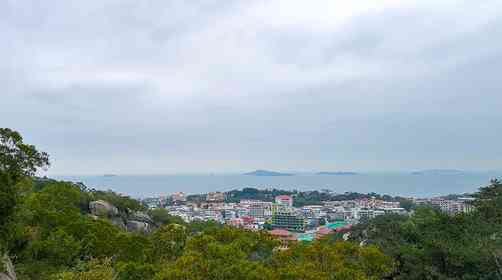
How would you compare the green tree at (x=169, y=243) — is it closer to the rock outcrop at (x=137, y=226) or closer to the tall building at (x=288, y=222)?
the rock outcrop at (x=137, y=226)

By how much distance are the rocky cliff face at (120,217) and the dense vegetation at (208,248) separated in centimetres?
728

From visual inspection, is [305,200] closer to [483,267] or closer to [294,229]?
[294,229]

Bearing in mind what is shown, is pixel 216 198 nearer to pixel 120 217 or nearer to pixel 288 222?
pixel 288 222

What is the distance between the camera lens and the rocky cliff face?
29297mm

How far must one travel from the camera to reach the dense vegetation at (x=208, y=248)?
9002 millimetres

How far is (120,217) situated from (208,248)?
2423cm

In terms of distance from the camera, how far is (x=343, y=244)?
12.3 metres

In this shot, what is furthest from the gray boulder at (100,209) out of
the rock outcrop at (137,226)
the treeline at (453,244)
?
the treeline at (453,244)

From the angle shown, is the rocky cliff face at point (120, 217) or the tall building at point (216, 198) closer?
the rocky cliff face at point (120, 217)

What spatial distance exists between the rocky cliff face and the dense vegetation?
23.9ft

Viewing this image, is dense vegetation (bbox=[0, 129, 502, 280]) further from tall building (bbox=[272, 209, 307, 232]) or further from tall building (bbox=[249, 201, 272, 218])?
tall building (bbox=[249, 201, 272, 218])

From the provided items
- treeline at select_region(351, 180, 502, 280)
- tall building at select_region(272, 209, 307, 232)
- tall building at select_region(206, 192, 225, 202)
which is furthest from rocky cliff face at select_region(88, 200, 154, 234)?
tall building at select_region(206, 192, 225, 202)

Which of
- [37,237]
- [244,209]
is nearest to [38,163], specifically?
[37,237]

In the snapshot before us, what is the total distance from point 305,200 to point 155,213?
299ft
